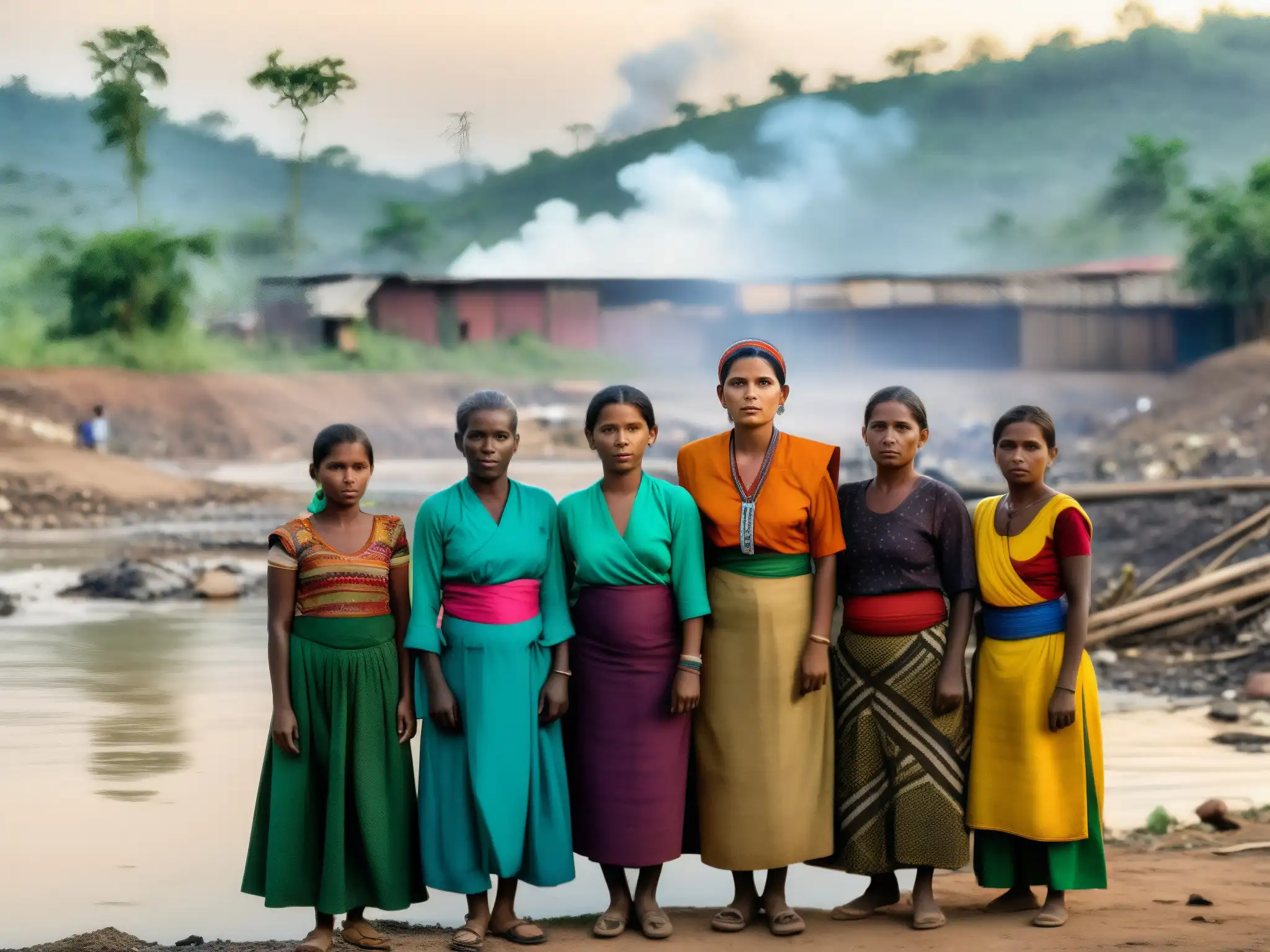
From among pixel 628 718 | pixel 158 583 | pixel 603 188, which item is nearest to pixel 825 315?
pixel 158 583

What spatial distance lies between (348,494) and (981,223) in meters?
60.6

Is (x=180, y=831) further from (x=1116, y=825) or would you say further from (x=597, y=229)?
(x=597, y=229)

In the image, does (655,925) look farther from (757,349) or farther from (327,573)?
(757,349)

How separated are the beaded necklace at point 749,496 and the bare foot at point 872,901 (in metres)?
1.05

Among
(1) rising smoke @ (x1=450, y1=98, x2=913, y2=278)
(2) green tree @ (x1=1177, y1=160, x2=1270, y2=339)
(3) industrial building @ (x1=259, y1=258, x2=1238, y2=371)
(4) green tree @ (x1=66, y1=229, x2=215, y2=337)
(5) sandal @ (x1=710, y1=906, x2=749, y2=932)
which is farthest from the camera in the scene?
(1) rising smoke @ (x1=450, y1=98, x2=913, y2=278)

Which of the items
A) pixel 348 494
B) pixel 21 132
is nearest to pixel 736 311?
pixel 348 494

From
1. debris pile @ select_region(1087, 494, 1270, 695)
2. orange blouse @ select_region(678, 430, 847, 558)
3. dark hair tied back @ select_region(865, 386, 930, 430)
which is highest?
dark hair tied back @ select_region(865, 386, 930, 430)

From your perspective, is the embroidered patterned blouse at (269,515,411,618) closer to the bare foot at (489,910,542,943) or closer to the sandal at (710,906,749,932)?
the bare foot at (489,910,542,943)

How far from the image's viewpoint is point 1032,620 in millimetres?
4238

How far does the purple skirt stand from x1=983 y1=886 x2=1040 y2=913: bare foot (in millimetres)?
987

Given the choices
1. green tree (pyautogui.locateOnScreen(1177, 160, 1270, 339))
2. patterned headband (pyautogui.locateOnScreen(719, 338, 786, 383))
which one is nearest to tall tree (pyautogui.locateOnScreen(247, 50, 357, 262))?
green tree (pyautogui.locateOnScreen(1177, 160, 1270, 339))

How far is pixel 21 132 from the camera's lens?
175ft

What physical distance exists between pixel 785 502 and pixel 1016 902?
4.45 feet

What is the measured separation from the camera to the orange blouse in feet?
13.5
